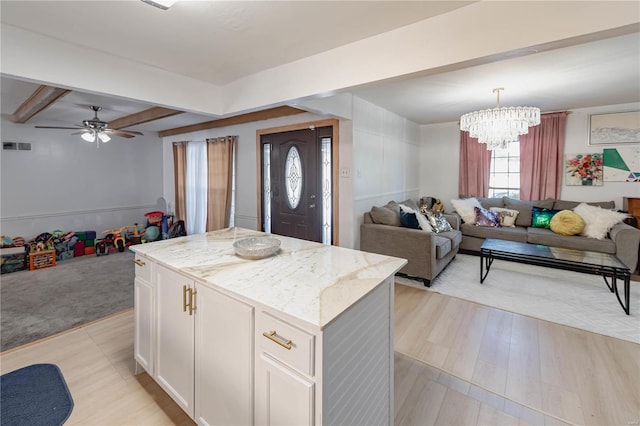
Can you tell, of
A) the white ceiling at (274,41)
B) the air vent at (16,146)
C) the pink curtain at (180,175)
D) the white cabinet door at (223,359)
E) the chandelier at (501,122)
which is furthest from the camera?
the pink curtain at (180,175)

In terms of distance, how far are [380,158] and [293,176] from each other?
1341 mm

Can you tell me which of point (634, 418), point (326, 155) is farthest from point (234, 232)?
point (634, 418)

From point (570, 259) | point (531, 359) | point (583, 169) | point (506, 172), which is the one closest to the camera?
point (531, 359)

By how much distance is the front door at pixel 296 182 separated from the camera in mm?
4020

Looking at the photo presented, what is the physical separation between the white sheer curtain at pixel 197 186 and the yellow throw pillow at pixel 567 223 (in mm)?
5747

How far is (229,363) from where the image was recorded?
52.6 inches

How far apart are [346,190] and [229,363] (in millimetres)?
2719

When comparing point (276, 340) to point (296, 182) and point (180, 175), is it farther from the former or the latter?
point (180, 175)

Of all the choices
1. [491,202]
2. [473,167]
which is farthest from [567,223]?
[473,167]

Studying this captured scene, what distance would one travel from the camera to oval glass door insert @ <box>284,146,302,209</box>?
418 cm

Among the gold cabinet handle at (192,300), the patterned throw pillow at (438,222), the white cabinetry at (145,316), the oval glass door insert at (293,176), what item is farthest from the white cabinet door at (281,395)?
the patterned throw pillow at (438,222)

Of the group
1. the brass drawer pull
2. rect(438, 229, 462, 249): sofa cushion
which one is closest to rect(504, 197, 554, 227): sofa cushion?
rect(438, 229, 462, 249): sofa cushion

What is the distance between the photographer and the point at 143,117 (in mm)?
4266

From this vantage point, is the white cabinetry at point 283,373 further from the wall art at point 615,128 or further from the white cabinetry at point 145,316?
the wall art at point 615,128
